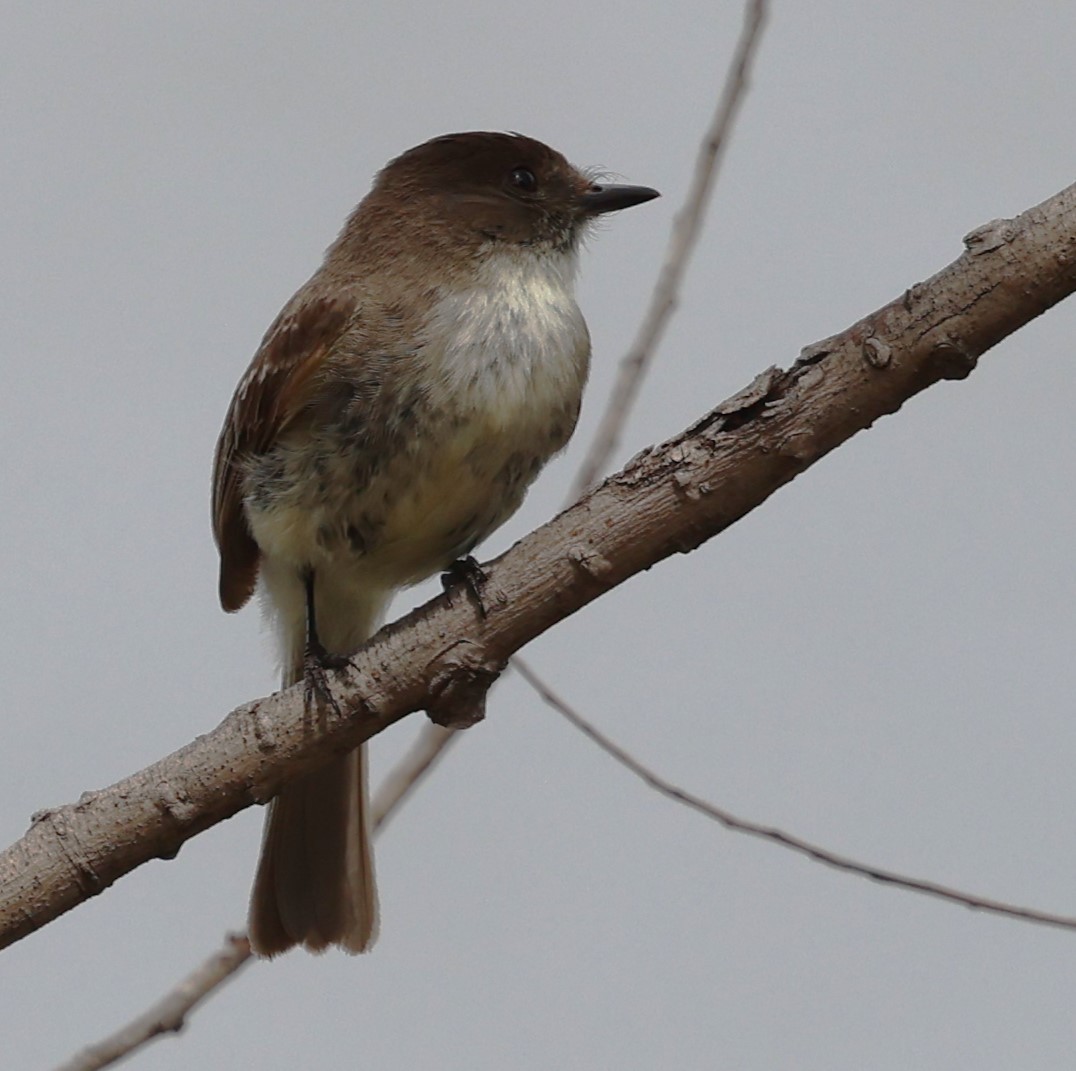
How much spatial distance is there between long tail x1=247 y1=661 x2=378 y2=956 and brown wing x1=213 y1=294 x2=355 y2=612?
43 centimetres

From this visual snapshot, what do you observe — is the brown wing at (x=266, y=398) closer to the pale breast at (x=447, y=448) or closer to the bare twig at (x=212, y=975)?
the pale breast at (x=447, y=448)

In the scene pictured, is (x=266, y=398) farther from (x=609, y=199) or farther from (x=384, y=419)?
(x=609, y=199)

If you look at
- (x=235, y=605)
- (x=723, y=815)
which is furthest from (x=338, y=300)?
(x=723, y=815)

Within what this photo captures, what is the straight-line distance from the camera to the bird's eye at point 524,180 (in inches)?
179

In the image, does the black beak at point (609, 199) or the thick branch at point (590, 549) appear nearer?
the thick branch at point (590, 549)

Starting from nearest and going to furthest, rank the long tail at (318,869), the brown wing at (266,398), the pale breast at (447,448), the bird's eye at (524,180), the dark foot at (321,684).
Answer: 1. the dark foot at (321,684)
2. the pale breast at (447,448)
3. the brown wing at (266,398)
4. the long tail at (318,869)
5. the bird's eye at (524,180)

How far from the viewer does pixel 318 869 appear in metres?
4.27

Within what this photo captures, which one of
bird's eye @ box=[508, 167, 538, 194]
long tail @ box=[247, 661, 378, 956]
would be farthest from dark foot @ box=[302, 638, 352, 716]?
bird's eye @ box=[508, 167, 538, 194]

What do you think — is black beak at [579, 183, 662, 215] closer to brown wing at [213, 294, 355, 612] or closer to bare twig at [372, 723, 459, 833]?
brown wing at [213, 294, 355, 612]

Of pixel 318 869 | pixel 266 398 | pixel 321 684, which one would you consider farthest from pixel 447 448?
pixel 318 869

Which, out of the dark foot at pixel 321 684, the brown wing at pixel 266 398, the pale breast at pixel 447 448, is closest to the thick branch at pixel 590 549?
the dark foot at pixel 321 684

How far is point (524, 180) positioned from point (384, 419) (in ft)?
3.62

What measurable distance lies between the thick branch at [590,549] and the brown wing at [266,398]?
1.00 meters

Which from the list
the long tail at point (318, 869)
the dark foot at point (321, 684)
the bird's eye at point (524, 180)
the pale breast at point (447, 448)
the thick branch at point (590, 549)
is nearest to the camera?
the thick branch at point (590, 549)
